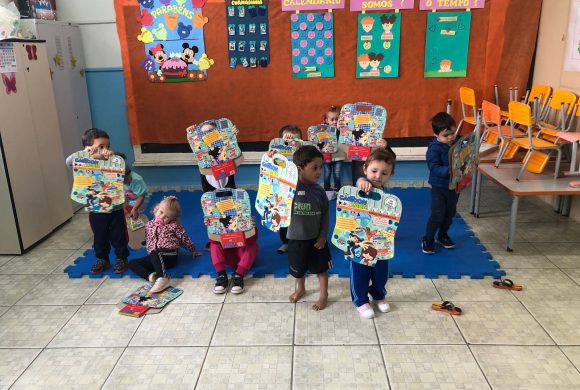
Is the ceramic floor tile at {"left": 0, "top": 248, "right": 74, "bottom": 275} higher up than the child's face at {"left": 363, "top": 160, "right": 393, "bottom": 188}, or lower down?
lower down

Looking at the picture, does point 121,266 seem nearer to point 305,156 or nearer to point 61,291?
point 61,291

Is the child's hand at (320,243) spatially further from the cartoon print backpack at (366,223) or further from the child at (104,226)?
the child at (104,226)

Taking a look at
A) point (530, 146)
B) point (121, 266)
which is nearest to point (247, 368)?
point (121, 266)

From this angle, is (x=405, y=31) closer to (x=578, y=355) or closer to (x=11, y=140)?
(x=578, y=355)

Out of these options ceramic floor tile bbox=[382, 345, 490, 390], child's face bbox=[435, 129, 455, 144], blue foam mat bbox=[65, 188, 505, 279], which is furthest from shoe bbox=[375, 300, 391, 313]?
child's face bbox=[435, 129, 455, 144]

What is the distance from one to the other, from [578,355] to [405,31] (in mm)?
3417

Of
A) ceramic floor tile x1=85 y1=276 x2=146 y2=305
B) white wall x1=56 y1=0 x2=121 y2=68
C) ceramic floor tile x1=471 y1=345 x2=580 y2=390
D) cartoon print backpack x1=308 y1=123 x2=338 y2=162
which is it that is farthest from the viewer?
white wall x1=56 y1=0 x2=121 y2=68

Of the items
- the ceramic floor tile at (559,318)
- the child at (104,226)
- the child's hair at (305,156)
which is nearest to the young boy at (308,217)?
the child's hair at (305,156)

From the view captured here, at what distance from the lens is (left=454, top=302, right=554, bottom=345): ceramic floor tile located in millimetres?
2473

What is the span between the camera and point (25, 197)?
147 inches

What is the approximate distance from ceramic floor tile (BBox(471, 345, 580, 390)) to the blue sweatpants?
0.60 meters

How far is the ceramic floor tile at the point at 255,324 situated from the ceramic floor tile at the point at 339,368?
17 cm

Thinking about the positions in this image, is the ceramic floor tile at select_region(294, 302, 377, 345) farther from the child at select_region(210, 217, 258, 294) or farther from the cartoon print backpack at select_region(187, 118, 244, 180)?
the cartoon print backpack at select_region(187, 118, 244, 180)

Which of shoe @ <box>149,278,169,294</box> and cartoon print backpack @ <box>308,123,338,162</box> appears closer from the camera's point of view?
shoe @ <box>149,278,169,294</box>
